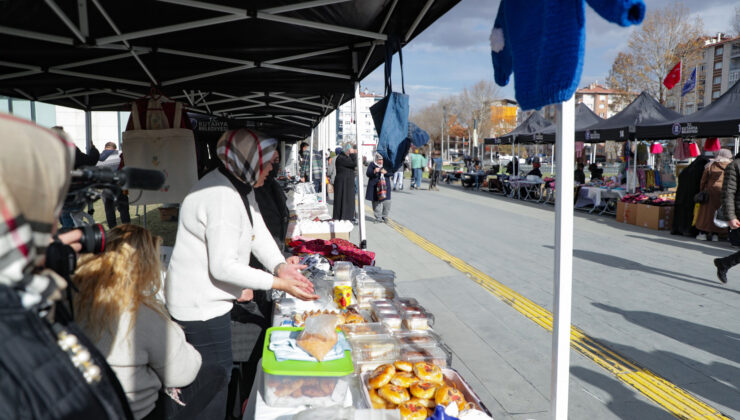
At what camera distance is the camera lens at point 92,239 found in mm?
1139

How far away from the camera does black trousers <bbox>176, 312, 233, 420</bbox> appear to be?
2354mm

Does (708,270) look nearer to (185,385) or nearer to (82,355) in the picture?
(185,385)

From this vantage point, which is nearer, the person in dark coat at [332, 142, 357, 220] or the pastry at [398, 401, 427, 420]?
the pastry at [398, 401, 427, 420]

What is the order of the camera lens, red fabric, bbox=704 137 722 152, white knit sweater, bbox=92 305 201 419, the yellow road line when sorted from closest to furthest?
the camera lens
white knit sweater, bbox=92 305 201 419
the yellow road line
red fabric, bbox=704 137 722 152

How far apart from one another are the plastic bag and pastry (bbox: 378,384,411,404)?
332 millimetres

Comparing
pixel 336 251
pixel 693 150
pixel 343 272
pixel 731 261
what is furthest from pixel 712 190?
pixel 693 150

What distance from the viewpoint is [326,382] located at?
6.89ft

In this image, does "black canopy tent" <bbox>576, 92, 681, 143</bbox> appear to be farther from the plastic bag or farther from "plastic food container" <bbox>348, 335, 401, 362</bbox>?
the plastic bag

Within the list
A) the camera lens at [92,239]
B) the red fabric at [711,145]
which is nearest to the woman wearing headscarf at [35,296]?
the camera lens at [92,239]

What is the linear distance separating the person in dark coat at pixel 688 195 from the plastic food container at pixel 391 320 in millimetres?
9873

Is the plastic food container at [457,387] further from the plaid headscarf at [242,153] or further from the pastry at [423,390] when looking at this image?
the plaid headscarf at [242,153]

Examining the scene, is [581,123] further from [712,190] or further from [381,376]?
[381,376]

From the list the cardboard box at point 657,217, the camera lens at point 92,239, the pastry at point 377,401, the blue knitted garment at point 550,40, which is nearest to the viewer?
the camera lens at point 92,239

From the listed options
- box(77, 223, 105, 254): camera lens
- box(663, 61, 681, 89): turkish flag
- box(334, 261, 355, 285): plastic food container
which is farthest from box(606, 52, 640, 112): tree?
box(77, 223, 105, 254): camera lens
